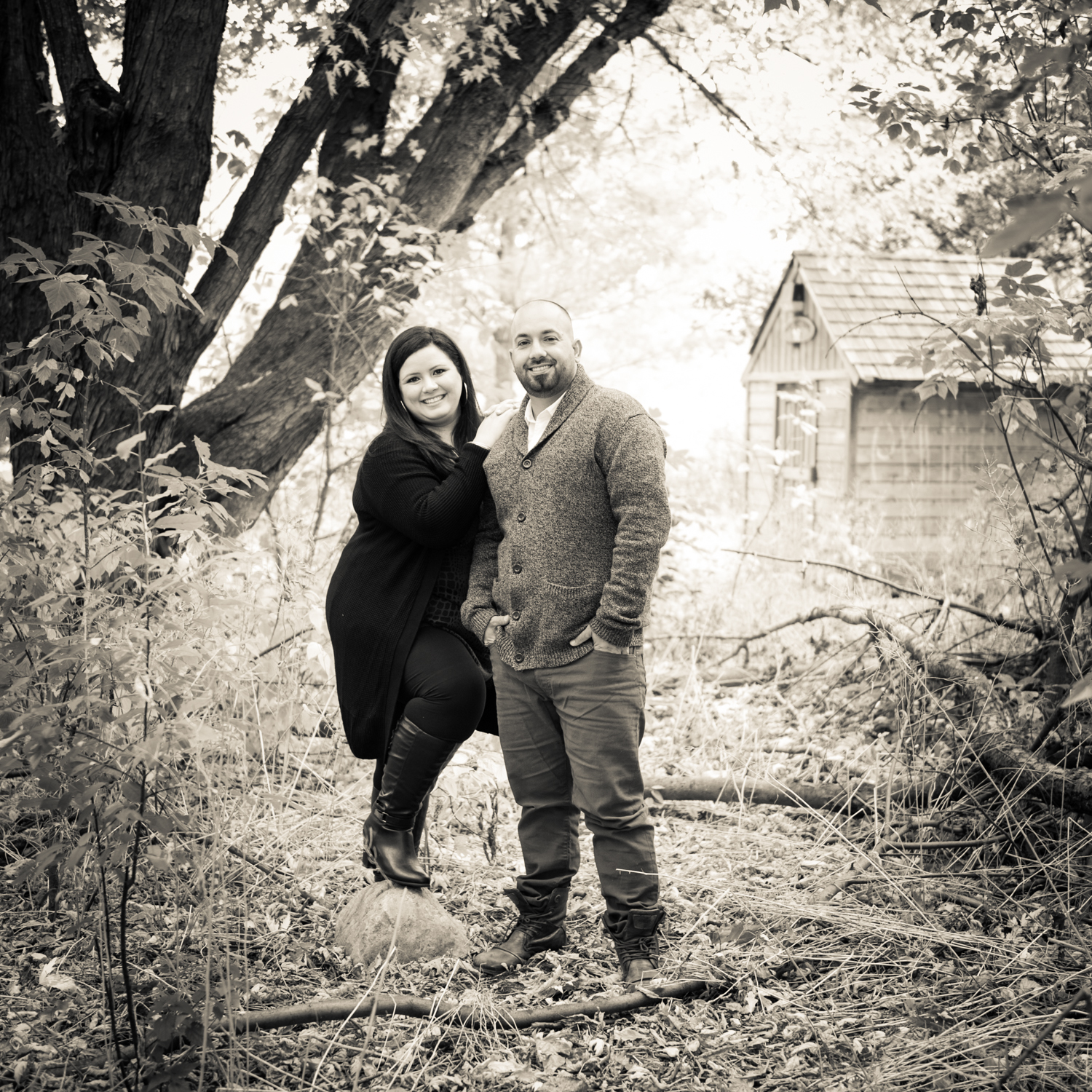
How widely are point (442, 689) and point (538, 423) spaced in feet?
2.91

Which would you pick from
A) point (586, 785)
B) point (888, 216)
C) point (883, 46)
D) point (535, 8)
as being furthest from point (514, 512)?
point (888, 216)

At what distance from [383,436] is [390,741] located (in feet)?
3.26

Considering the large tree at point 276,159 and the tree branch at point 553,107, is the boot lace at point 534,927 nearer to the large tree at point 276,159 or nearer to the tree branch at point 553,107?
the large tree at point 276,159

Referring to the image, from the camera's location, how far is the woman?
318cm

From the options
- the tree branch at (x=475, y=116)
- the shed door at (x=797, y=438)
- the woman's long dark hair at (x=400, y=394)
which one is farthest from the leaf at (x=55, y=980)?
the shed door at (x=797, y=438)

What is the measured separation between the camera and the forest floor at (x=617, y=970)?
2.59m

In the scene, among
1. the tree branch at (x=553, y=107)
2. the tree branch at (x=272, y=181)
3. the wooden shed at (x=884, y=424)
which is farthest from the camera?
the wooden shed at (x=884, y=424)

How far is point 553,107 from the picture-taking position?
645 centimetres

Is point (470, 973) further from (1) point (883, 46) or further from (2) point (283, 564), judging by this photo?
(1) point (883, 46)

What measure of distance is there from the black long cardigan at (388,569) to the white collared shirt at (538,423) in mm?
181

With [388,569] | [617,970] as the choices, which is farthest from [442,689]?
[617,970]

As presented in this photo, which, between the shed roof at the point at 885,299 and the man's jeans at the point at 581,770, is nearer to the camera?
the man's jeans at the point at 581,770

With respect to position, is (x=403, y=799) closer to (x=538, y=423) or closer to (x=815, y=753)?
(x=538, y=423)

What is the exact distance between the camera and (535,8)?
5895 millimetres
